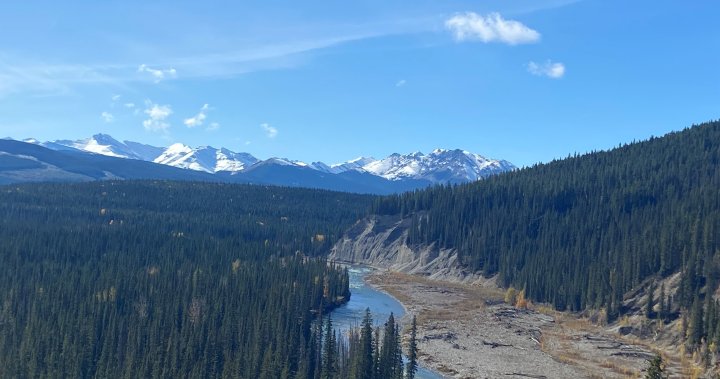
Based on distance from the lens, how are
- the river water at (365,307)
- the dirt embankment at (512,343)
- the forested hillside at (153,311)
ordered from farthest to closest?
1. the river water at (365,307)
2. the dirt embankment at (512,343)
3. the forested hillside at (153,311)

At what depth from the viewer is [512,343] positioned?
121 meters

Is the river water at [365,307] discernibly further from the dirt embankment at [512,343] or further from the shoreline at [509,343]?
the dirt embankment at [512,343]

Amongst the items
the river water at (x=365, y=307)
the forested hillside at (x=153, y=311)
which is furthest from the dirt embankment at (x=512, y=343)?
the forested hillside at (x=153, y=311)

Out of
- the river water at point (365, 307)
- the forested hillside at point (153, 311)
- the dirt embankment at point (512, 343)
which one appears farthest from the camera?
the river water at point (365, 307)

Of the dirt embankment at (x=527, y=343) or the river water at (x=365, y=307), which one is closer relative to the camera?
the dirt embankment at (x=527, y=343)

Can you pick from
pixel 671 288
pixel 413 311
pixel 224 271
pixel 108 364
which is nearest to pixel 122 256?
pixel 224 271

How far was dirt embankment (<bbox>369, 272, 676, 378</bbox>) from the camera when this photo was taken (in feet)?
336

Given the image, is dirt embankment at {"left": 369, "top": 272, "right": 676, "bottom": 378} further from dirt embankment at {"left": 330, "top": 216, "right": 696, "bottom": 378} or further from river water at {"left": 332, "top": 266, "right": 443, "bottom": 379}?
river water at {"left": 332, "top": 266, "right": 443, "bottom": 379}

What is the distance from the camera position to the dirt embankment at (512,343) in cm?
10238

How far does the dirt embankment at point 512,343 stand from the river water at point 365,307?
3368mm

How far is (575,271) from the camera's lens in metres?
164

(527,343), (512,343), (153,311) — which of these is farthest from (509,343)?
(153,311)

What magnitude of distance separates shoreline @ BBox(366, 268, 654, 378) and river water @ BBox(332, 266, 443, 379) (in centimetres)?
247

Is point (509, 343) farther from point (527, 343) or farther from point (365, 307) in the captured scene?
point (365, 307)
